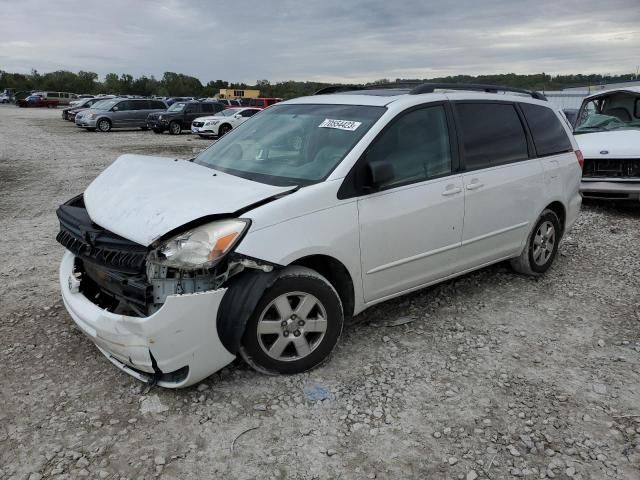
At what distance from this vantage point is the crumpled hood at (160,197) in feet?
9.55

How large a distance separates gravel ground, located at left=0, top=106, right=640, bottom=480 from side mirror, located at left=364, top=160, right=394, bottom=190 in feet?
3.74

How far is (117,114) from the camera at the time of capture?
25.8m

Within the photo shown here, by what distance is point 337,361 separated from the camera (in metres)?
3.49

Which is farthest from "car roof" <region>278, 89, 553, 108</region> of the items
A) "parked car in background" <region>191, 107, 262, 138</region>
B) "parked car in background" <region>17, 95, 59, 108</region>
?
"parked car in background" <region>17, 95, 59, 108</region>

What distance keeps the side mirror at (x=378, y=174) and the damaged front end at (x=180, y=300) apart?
2.90 feet

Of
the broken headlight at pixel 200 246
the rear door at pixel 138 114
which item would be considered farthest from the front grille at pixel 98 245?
the rear door at pixel 138 114

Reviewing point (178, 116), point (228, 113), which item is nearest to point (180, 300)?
point (228, 113)

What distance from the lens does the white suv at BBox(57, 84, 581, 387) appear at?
2.88 metres

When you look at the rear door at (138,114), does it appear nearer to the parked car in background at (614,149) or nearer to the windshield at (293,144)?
the parked car in background at (614,149)

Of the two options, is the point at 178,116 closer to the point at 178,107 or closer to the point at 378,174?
the point at 178,107

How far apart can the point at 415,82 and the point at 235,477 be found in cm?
348

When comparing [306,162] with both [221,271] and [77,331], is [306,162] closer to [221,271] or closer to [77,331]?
[221,271]

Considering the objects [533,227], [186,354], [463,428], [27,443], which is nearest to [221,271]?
[186,354]

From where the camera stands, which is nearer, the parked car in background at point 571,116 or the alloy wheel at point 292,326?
the alloy wheel at point 292,326
